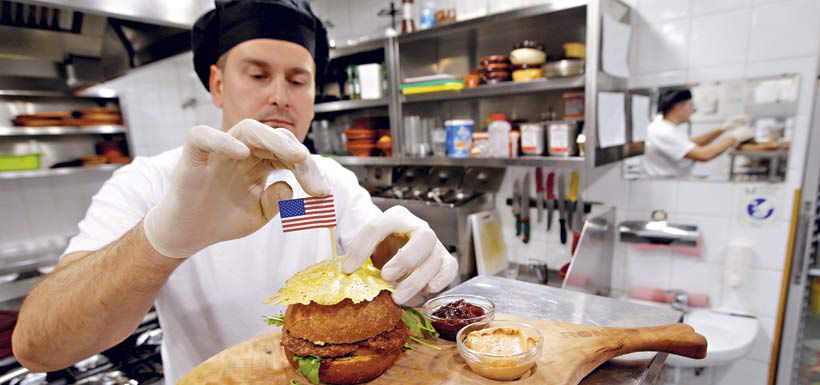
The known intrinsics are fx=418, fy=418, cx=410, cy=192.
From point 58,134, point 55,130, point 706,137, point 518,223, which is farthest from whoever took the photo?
point 58,134

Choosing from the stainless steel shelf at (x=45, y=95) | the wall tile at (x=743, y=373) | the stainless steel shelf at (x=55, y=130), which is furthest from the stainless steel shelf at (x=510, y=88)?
the stainless steel shelf at (x=45, y=95)

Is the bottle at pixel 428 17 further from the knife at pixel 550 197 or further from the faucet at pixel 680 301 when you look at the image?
the faucet at pixel 680 301

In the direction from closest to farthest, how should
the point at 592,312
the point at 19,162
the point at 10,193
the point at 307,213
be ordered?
the point at 307,213
the point at 592,312
the point at 19,162
the point at 10,193

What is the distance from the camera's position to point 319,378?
1.07 meters

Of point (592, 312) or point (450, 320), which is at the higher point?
point (450, 320)

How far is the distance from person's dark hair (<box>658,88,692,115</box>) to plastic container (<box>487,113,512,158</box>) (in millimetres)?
884

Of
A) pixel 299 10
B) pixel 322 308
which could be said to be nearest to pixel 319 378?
pixel 322 308

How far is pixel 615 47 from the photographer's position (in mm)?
2328

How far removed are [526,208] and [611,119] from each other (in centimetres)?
83

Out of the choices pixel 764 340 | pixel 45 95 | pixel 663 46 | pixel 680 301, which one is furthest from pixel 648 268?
pixel 45 95

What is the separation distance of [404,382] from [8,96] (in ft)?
15.1

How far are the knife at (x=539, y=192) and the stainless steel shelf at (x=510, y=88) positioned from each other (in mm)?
567

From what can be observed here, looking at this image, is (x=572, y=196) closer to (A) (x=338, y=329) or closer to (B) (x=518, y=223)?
(B) (x=518, y=223)

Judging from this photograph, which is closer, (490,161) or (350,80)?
(490,161)
